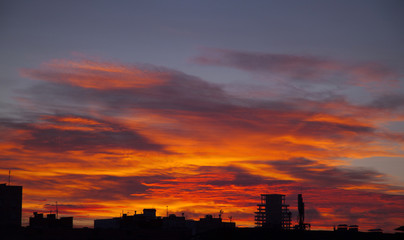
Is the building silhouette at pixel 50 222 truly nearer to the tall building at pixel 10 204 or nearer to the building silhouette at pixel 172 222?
the building silhouette at pixel 172 222

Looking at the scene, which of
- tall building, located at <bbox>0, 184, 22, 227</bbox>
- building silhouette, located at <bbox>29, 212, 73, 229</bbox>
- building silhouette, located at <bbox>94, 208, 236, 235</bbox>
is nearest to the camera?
building silhouette, located at <bbox>29, 212, 73, 229</bbox>

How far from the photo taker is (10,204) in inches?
6171

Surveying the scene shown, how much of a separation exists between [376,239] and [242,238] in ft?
56.0

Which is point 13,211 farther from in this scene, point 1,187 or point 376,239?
point 376,239

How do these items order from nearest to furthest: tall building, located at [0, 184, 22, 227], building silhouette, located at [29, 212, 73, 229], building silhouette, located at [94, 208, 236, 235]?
building silhouette, located at [29, 212, 73, 229]
building silhouette, located at [94, 208, 236, 235]
tall building, located at [0, 184, 22, 227]

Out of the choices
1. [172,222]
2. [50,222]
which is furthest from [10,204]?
[172,222]

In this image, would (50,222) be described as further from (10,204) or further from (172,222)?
(172,222)

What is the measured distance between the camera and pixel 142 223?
12519 centimetres

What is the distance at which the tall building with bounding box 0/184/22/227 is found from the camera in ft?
509

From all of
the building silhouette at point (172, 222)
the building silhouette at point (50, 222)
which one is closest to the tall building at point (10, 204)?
the building silhouette at point (172, 222)

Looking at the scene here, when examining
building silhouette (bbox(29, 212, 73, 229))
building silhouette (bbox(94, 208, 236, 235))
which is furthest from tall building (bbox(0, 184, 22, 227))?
building silhouette (bbox(29, 212, 73, 229))

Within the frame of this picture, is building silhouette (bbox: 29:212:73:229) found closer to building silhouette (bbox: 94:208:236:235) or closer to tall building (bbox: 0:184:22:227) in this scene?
building silhouette (bbox: 94:208:236:235)

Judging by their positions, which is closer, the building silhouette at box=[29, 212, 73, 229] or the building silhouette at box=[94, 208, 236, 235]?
the building silhouette at box=[29, 212, 73, 229]

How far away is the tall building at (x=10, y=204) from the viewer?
155 m
